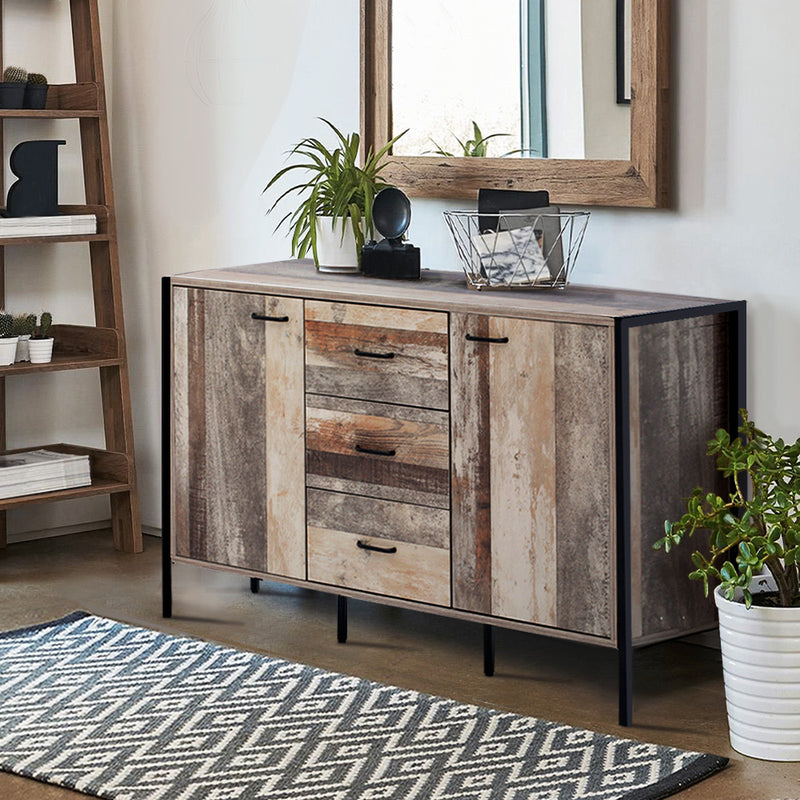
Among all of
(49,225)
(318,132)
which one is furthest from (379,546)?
(49,225)

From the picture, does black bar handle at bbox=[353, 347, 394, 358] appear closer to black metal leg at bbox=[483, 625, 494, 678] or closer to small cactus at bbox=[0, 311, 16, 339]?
black metal leg at bbox=[483, 625, 494, 678]

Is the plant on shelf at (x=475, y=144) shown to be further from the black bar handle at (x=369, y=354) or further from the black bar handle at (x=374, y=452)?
Answer: the black bar handle at (x=374, y=452)

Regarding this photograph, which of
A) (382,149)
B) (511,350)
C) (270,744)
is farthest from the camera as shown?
(382,149)

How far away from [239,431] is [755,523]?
1.20 meters

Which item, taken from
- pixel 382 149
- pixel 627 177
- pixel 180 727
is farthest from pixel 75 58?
pixel 180 727

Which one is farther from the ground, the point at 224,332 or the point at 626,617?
the point at 224,332

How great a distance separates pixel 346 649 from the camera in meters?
3.26

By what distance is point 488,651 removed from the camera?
121 inches

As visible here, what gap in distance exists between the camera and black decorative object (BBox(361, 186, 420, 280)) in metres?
3.28

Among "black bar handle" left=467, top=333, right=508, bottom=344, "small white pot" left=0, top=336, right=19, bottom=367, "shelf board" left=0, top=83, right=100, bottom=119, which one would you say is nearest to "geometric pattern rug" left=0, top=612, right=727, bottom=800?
"black bar handle" left=467, top=333, right=508, bottom=344

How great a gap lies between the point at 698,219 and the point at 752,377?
1.15 feet

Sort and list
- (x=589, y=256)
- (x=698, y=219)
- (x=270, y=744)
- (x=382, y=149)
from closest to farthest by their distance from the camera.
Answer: (x=270, y=744) < (x=698, y=219) < (x=589, y=256) < (x=382, y=149)

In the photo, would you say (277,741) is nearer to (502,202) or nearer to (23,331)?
(502,202)

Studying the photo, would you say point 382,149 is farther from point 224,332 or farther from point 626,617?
point 626,617
